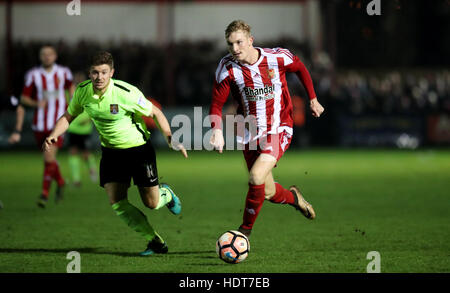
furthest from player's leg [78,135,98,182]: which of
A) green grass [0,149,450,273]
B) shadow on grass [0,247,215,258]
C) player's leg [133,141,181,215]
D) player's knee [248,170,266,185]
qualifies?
player's knee [248,170,266,185]

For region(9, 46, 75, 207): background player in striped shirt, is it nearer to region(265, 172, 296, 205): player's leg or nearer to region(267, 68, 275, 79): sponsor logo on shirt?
region(265, 172, 296, 205): player's leg

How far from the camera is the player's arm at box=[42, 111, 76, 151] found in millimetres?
6674

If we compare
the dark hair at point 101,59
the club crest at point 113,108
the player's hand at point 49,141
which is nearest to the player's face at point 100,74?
the dark hair at point 101,59

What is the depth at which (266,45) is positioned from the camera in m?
26.2

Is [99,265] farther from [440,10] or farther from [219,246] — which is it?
[440,10]

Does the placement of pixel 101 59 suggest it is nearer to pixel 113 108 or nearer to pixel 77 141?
pixel 113 108

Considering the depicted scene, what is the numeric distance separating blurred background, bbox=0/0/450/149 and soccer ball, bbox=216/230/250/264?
14.9 meters

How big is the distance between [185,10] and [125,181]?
22.1 metres

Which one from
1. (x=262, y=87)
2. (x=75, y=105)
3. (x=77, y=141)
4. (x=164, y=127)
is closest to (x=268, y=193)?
(x=262, y=87)

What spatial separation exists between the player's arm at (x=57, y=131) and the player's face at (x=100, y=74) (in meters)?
0.54

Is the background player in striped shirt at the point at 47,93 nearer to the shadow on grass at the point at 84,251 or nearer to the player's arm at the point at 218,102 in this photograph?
the shadow on grass at the point at 84,251

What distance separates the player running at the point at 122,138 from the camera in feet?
21.9

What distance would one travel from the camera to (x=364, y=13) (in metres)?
27.7

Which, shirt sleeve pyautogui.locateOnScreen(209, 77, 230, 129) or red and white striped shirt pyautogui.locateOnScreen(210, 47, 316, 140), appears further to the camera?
red and white striped shirt pyautogui.locateOnScreen(210, 47, 316, 140)
